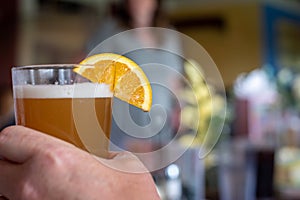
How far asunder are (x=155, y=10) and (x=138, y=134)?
1554 mm

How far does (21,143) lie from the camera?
1.44 feet

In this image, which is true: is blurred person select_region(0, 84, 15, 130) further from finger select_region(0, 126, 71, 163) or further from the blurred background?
finger select_region(0, 126, 71, 163)

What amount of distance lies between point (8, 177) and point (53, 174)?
0.18 feet

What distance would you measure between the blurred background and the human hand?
2.97ft

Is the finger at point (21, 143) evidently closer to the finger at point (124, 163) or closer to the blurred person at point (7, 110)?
the finger at point (124, 163)

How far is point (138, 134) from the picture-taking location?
2.19 feet

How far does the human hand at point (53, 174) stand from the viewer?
1.37ft

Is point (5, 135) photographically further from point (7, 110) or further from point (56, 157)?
point (7, 110)

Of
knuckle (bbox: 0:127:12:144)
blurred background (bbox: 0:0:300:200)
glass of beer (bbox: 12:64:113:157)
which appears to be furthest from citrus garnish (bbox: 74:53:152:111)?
blurred background (bbox: 0:0:300:200)

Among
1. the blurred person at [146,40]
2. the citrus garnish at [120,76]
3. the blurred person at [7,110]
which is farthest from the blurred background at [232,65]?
the citrus garnish at [120,76]

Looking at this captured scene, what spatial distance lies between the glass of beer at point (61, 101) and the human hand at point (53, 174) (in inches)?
3.2

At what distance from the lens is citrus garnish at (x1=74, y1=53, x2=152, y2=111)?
0.55 meters

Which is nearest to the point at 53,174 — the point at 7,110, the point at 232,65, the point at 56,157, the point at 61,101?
the point at 56,157

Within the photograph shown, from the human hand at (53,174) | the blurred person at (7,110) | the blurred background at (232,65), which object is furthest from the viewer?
the blurred background at (232,65)
